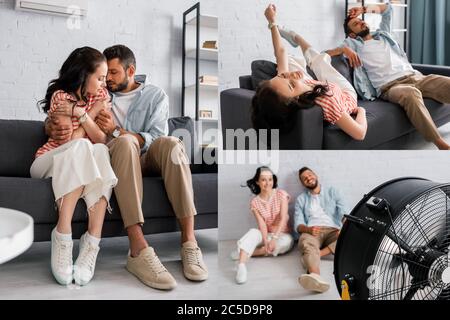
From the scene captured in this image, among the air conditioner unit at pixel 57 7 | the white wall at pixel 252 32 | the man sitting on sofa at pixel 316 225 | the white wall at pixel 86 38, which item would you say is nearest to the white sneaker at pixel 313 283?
the man sitting on sofa at pixel 316 225

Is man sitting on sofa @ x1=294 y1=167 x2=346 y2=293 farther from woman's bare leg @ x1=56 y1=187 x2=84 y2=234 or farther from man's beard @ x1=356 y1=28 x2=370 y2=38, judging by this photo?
woman's bare leg @ x1=56 y1=187 x2=84 y2=234

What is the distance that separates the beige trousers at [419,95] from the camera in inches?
32.8

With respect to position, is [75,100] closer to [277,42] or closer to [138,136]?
[138,136]

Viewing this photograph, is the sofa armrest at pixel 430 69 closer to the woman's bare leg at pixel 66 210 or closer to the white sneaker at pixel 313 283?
the white sneaker at pixel 313 283

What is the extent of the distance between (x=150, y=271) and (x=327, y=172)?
20.0 inches

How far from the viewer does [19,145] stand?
4.55ft

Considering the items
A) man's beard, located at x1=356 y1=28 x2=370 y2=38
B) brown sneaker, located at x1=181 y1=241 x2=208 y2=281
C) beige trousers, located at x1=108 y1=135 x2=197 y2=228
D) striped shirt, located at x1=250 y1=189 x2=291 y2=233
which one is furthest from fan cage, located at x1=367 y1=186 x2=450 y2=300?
beige trousers, located at x1=108 y1=135 x2=197 y2=228

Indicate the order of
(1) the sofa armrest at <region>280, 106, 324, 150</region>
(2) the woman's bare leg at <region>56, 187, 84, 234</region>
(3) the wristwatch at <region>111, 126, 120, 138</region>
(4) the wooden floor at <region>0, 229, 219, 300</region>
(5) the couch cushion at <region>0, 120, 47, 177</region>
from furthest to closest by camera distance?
1. (5) the couch cushion at <region>0, 120, 47, 177</region>
2. (3) the wristwatch at <region>111, 126, 120, 138</region>
3. (2) the woman's bare leg at <region>56, 187, 84, 234</region>
4. (4) the wooden floor at <region>0, 229, 219, 300</region>
5. (1) the sofa armrest at <region>280, 106, 324, 150</region>

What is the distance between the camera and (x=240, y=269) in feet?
3.02

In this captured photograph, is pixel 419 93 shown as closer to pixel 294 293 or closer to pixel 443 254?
pixel 443 254

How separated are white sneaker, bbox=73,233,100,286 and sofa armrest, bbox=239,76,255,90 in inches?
24.3

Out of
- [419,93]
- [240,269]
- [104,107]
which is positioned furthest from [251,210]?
[104,107]

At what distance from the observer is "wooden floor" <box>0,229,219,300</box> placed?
101cm

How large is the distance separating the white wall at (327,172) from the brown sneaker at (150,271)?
0.75 feet
